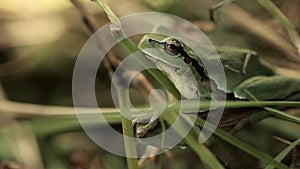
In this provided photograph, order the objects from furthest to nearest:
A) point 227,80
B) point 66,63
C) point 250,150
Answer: point 66,63 < point 227,80 < point 250,150

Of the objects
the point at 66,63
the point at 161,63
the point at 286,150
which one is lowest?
the point at 66,63

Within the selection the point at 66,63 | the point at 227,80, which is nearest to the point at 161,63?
the point at 227,80

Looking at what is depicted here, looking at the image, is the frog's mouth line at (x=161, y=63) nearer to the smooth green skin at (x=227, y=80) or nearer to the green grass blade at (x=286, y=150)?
the smooth green skin at (x=227, y=80)

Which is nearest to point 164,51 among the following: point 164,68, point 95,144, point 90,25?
point 164,68

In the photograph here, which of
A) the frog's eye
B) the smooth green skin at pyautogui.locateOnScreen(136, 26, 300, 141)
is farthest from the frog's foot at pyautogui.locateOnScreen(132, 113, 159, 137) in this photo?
the frog's eye

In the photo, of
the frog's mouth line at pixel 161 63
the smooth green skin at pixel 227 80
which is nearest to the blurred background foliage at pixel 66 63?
the smooth green skin at pixel 227 80

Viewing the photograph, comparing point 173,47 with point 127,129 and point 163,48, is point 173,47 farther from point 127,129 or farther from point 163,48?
point 127,129
